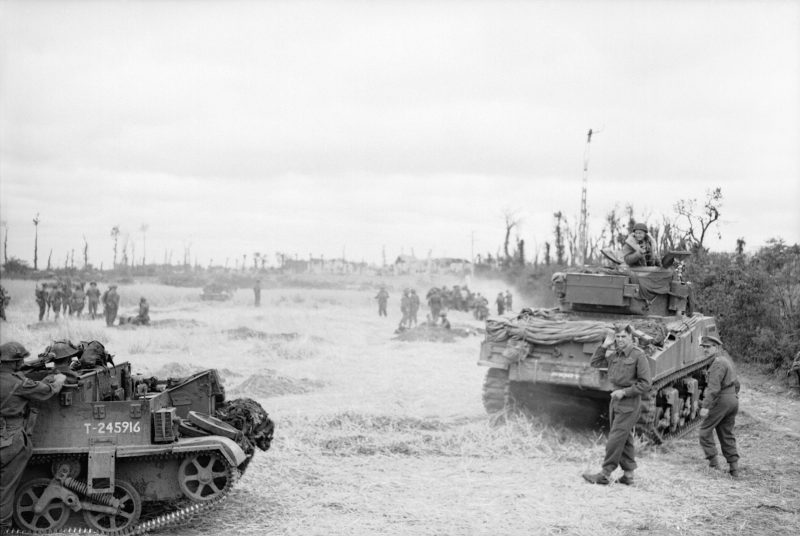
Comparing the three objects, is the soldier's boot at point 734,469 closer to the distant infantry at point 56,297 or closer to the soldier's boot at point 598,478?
the soldier's boot at point 598,478

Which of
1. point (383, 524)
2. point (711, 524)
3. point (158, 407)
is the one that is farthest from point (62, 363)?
point (711, 524)

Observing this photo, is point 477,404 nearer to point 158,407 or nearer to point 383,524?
point 383,524

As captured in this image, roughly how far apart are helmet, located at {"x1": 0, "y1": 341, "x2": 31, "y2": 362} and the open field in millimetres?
2062

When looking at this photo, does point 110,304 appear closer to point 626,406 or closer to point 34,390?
point 34,390

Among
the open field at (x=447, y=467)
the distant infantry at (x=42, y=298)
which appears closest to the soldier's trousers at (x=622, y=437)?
the open field at (x=447, y=467)

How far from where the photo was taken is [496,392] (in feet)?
36.8

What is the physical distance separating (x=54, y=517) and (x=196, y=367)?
383 inches

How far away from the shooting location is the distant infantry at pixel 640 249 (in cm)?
1251

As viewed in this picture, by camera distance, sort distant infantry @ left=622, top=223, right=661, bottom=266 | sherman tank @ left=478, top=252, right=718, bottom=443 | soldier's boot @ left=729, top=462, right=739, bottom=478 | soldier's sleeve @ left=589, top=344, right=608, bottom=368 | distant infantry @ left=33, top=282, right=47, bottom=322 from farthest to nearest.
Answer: distant infantry @ left=33, top=282, right=47, bottom=322 < distant infantry @ left=622, top=223, right=661, bottom=266 < sherman tank @ left=478, top=252, right=718, bottom=443 < soldier's sleeve @ left=589, top=344, right=608, bottom=368 < soldier's boot @ left=729, top=462, right=739, bottom=478

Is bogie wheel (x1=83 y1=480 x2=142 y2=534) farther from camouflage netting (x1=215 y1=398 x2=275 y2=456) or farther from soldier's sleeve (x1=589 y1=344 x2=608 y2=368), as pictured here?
soldier's sleeve (x1=589 y1=344 x2=608 y2=368)

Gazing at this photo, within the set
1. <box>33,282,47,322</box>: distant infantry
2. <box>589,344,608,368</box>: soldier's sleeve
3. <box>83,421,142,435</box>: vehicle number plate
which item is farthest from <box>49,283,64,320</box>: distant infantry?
<box>589,344,608,368</box>: soldier's sleeve

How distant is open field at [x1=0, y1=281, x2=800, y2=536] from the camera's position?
23.7 ft

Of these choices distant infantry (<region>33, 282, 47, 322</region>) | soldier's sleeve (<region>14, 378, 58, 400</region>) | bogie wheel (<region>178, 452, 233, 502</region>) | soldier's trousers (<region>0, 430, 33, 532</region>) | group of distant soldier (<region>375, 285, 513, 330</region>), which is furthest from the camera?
group of distant soldier (<region>375, 285, 513, 330</region>)

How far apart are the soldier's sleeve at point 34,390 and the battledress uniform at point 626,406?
5.85 meters
